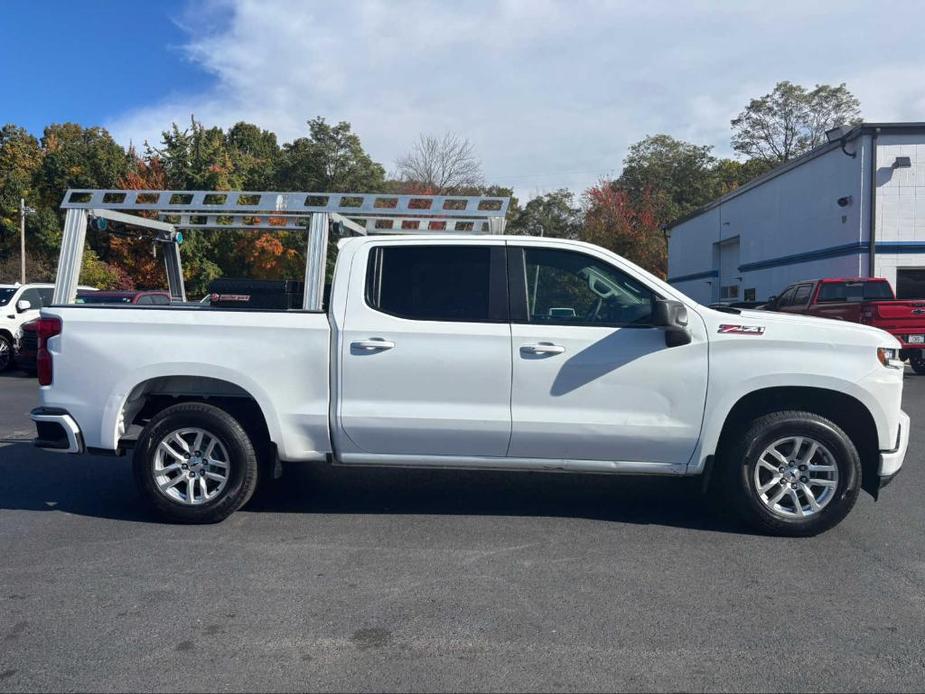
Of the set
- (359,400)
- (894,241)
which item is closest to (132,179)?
(894,241)

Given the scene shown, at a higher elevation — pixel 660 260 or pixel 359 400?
pixel 660 260

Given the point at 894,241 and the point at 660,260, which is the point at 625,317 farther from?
the point at 660,260

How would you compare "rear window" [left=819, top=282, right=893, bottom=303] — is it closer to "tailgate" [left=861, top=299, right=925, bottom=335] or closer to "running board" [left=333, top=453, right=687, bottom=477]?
"tailgate" [left=861, top=299, right=925, bottom=335]

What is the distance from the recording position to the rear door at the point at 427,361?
18.0 ft

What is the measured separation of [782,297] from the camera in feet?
63.7

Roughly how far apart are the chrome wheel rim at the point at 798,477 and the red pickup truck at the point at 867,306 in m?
9.63

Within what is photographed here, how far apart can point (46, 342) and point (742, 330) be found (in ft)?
15.7

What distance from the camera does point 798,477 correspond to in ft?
18.0

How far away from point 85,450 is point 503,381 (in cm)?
299

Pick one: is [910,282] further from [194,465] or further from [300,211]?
[194,465]

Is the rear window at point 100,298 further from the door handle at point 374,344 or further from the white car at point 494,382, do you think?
the door handle at point 374,344

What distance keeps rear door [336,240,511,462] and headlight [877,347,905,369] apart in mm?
2469

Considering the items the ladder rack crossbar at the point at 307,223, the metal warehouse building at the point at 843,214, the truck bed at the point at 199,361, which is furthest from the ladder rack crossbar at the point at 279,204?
the metal warehouse building at the point at 843,214

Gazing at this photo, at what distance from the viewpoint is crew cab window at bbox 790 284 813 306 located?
1808 cm
